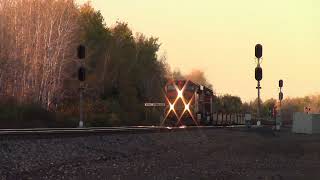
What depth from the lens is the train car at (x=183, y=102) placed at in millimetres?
45750

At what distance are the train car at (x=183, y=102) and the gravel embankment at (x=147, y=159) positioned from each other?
15361mm

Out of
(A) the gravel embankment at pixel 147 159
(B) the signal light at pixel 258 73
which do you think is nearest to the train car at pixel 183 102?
(B) the signal light at pixel 258 73

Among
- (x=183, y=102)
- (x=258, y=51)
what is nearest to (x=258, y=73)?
(x=258, y=51)

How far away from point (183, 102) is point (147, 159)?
81.7 ft

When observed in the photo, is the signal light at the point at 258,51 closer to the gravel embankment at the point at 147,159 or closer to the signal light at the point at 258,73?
the signal light at the point at 258,73

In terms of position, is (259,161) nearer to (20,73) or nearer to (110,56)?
(20,73)

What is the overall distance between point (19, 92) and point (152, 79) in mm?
34235

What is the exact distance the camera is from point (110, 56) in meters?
74.9

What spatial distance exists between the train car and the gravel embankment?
605 inches

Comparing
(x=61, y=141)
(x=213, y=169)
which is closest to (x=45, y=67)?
(x=61, y=141)

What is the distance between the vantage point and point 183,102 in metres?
45.8

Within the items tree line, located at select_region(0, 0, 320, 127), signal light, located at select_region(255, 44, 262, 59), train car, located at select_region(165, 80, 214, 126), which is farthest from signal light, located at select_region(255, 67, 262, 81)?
tree line, located at select_region(0, 0, 320, 127)

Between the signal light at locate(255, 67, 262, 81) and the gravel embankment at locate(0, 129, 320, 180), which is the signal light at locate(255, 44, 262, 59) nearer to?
the signal light at locate(255, 67, 262, 81)

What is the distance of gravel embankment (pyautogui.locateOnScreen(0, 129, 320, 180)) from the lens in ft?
54.0
